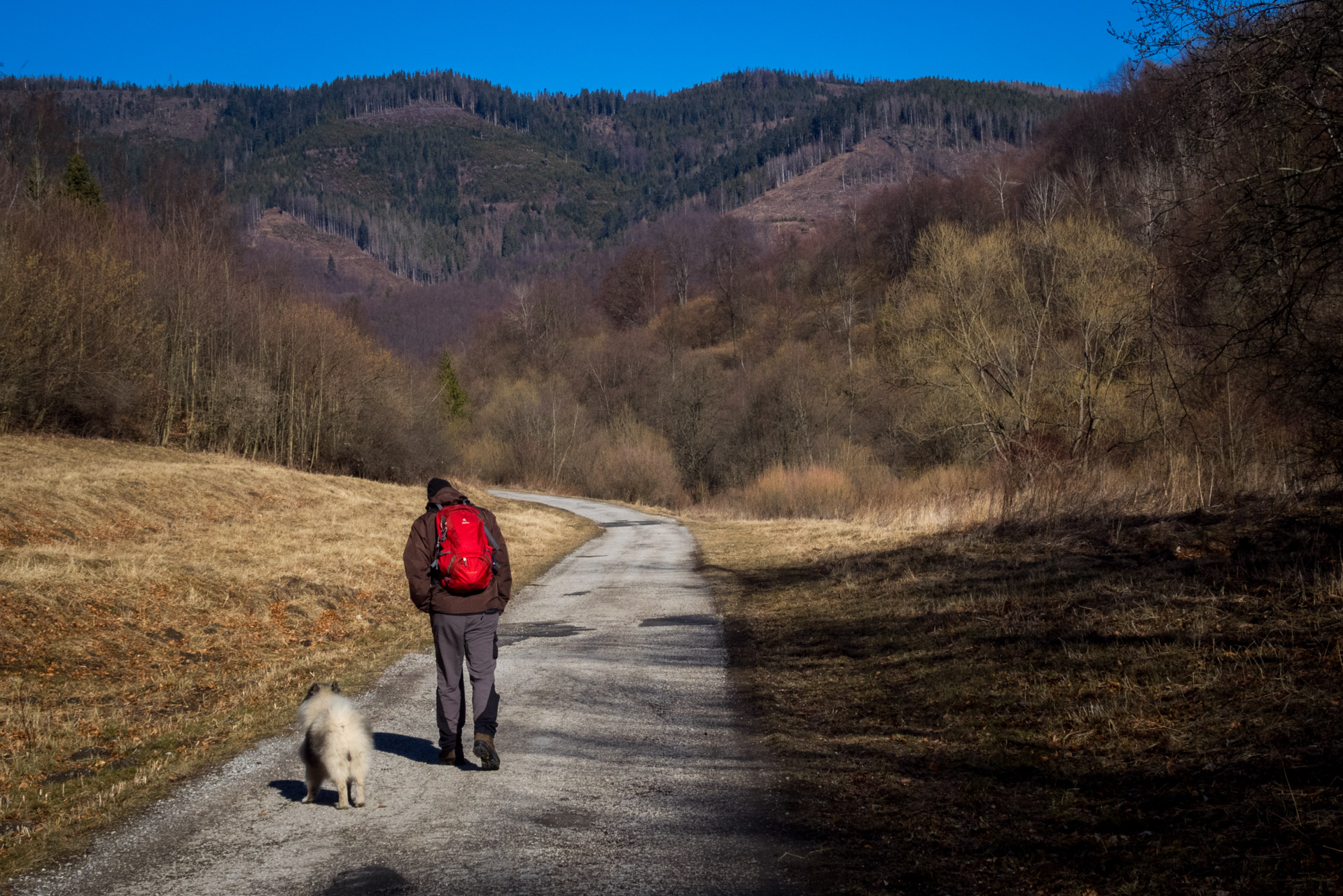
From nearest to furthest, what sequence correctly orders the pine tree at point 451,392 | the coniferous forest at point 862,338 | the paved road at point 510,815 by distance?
the paved road at point 510,815
the coniferous forest at point 862,338
the pine tree at point 451,392

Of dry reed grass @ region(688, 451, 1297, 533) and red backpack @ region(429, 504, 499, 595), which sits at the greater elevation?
red backpack @ region(429, 504, 499, 595)

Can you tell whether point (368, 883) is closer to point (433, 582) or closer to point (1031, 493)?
point (433, 582)

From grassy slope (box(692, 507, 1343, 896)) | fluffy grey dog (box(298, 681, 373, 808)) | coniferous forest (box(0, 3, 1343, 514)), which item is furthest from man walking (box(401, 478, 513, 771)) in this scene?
coniferous forest (box(0, 3, 1343, 514))

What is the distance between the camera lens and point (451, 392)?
76.5m

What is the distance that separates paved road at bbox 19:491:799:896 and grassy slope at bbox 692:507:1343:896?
1.72 ft

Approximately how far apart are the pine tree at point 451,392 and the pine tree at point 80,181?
30.2m

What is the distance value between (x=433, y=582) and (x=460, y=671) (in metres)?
0.74

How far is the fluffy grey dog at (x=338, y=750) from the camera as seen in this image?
18.2 feet

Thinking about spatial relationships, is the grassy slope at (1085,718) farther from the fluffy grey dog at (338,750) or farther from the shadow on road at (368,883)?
the fluffy grey dog at (338,750)

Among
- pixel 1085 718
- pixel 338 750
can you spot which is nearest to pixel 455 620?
pixel 338 750

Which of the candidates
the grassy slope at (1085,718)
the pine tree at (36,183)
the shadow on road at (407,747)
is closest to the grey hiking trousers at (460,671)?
the shadow on road at (407,747)

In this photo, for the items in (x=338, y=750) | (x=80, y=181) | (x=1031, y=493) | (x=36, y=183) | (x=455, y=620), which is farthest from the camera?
(x=80, y=181)

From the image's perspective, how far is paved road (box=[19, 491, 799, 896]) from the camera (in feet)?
14.8

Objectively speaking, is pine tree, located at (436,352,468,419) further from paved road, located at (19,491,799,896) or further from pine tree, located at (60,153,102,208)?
paved road, located at (19,491,799,896)
